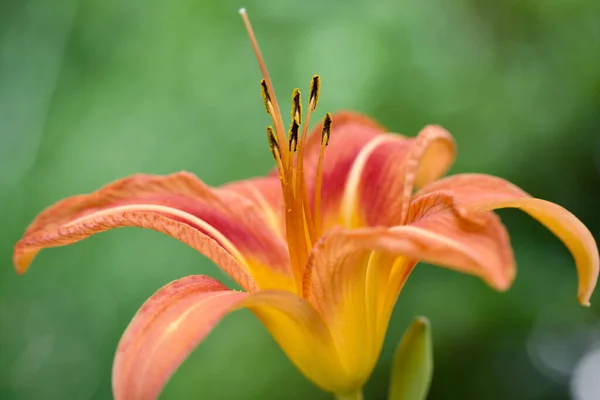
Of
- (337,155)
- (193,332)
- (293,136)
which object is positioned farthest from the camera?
(337,155)

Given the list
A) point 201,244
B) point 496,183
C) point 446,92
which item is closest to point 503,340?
point 446,92

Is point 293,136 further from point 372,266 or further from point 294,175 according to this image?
point 372,266

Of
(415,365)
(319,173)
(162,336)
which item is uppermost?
(319,173)

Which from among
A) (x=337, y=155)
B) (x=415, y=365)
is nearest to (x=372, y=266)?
(x=415, y=365)

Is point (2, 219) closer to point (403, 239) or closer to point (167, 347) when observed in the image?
point (167, 347)

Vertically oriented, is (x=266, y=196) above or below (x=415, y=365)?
above

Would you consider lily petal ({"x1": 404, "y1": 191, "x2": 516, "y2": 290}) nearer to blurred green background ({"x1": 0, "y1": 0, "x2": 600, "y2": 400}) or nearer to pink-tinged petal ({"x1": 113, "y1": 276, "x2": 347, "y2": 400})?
pink-tinged petal ({"x1": 113, "y1": 276, "x2": 347, "y2": 400})

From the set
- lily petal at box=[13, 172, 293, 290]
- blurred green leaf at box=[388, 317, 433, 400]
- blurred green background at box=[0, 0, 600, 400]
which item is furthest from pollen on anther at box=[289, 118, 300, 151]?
blurred green background at box=[0, 0, 600, 400]
